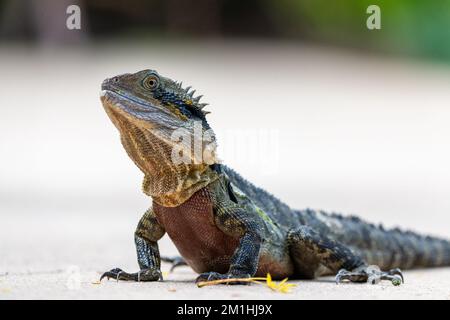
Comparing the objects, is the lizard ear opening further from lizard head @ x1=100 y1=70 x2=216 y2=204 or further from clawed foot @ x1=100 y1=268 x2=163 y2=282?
clawed foot @ x1=100 y1=268 x2=163 y2=282

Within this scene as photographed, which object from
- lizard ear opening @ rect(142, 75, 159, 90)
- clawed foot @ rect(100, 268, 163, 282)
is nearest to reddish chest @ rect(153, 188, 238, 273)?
clawed foot @ rect(100, 268, 163, 282)

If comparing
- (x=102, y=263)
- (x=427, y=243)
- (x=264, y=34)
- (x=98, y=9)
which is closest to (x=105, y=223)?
(x=102, y=263)

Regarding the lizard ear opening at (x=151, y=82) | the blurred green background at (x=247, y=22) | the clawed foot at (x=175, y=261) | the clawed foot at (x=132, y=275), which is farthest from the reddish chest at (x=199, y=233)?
the blurred green background at (x=247, y=22)

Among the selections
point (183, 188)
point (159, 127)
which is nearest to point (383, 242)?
point (183, 188)

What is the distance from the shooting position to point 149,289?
7.18 meters

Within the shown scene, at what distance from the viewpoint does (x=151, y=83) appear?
24.8 feet

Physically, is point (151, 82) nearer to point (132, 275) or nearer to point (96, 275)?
point (132, 275)

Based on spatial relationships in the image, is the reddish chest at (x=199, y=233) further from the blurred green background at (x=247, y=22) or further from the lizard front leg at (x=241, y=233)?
the blurred green background at (x=247, y=22)

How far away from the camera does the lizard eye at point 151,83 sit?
754 cm

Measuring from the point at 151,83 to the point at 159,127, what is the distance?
422mm

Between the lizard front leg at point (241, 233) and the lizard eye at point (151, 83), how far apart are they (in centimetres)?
112

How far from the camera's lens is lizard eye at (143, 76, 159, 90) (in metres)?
7.54

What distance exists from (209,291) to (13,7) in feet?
71.7
